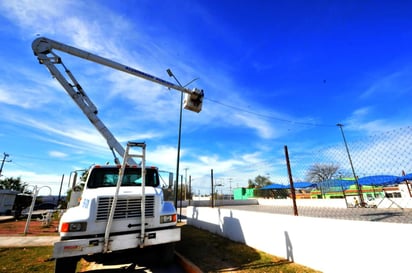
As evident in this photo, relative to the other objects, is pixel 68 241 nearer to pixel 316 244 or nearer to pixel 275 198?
pixel 316 244

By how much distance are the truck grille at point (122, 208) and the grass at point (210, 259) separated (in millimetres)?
1991

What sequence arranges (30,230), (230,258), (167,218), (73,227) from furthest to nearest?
(30,230)
(230,258)
(167,218)
(73,227)

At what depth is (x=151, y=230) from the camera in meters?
4.58

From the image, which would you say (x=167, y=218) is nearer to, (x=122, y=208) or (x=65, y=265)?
(x=122, y=208)

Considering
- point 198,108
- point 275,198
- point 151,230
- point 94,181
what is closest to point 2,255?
point 94,181

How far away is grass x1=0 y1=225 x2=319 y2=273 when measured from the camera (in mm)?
4352

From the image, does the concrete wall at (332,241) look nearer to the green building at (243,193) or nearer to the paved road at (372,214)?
the paved road at (372,214)

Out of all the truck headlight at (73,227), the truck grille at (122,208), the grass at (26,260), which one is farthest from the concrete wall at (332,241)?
the grass at (26,260)

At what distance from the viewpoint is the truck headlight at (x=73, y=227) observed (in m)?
3.87

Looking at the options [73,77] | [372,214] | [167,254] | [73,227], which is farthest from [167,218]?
[372,214]

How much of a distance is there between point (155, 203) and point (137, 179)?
50.5 inches

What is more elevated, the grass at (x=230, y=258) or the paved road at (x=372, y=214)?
the paved road at (x=372, y=214)

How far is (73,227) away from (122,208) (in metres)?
0.97

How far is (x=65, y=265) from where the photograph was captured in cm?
397
